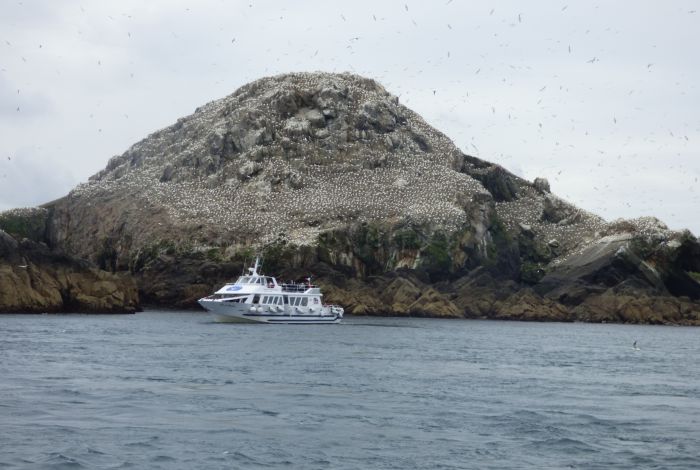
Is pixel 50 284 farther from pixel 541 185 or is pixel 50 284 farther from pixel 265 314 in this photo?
pixel 541 185

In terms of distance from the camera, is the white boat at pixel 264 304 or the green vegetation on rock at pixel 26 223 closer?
the white boat at pixel 264 304

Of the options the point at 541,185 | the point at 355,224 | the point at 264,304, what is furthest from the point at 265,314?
the point at 541,185

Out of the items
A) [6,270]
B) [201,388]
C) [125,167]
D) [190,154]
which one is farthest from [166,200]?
[201,388]

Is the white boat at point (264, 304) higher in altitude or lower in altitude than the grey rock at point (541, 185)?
lower

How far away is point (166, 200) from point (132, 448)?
11958 centimetres

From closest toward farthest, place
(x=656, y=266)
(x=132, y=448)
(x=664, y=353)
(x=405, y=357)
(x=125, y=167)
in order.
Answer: (x=132, y=448)
(x=405, y=357)
(x=664, y=353)
(x=656, y=266)
(x=125, y=167)

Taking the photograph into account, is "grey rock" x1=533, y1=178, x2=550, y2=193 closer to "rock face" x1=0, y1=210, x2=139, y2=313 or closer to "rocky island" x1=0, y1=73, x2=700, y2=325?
"rocky island" x1=0, y1=73, x2=700, y2=325

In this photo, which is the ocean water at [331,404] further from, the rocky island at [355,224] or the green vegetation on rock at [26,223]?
the green vegetation on rock at [26,223]

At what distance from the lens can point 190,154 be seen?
15912 centimetres

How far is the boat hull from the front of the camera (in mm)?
101688

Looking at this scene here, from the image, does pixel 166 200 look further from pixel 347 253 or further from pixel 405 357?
pixel 405 357

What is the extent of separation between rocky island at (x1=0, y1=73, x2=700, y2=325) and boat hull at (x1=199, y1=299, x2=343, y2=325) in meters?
18.0

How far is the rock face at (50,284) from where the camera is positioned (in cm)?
9531

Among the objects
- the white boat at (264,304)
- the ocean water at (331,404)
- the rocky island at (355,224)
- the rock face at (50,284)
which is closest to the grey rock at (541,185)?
the rocky island at (355,224)
